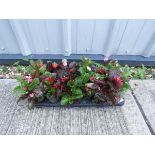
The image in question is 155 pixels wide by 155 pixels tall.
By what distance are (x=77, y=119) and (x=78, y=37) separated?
46.6 inches

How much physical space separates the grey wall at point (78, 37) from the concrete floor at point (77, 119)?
829 millimetres

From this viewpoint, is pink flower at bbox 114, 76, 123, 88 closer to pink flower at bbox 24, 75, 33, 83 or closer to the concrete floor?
the concrete floor

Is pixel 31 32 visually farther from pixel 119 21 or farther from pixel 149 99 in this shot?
pixel 149 99

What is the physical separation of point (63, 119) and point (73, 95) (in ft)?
0.91

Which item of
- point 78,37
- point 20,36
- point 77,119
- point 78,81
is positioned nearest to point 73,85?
point 78,81

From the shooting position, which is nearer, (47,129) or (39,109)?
(47,129)

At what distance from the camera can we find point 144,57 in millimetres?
2887

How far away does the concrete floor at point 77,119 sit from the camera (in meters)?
1.87

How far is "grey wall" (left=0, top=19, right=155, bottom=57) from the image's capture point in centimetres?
239

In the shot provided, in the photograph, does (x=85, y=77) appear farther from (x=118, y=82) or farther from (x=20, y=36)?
(x=20, y=36)

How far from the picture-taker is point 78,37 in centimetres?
261

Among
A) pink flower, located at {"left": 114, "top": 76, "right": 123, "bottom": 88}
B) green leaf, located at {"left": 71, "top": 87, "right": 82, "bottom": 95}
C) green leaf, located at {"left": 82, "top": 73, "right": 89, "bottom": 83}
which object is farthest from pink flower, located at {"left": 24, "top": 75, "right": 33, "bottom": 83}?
pink flower, located at {"left": 114, "top": 76, "right": 123, "bottom": 88}

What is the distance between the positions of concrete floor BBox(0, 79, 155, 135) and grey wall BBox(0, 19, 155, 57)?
2.72ft

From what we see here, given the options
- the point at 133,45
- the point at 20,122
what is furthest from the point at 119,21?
the point at 20,122
